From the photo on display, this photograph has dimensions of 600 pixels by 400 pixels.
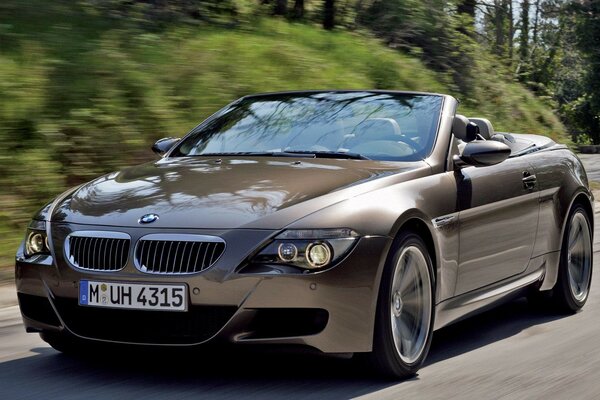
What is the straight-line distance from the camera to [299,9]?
61.0 feet

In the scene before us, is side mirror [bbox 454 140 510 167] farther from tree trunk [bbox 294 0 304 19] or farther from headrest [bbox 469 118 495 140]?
tree trunk [bbox 294 0 304 19]

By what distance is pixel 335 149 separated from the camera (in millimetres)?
6055

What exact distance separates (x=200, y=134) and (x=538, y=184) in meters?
2.02

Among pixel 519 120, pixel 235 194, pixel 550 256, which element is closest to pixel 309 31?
pixel 519 120

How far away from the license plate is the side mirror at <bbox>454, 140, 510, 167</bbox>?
194cm

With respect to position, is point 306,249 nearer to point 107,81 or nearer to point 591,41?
point 107,81

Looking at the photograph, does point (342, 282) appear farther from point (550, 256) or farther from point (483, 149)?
point (550, 256)

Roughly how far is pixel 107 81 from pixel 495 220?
581cm

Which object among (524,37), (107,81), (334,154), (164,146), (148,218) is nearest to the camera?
(148,218)

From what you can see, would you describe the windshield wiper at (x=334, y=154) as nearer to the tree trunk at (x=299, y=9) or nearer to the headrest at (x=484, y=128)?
the headrest at (x=484, y=128)

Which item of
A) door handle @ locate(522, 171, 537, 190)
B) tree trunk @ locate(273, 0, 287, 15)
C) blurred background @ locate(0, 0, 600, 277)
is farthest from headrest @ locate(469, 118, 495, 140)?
tree trunk @ locate(273, 0, 287, 15)

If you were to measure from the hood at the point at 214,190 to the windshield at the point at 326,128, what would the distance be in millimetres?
217

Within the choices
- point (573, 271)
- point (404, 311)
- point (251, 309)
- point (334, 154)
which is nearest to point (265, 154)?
point (334, 154)

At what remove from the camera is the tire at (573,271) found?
287 inches
